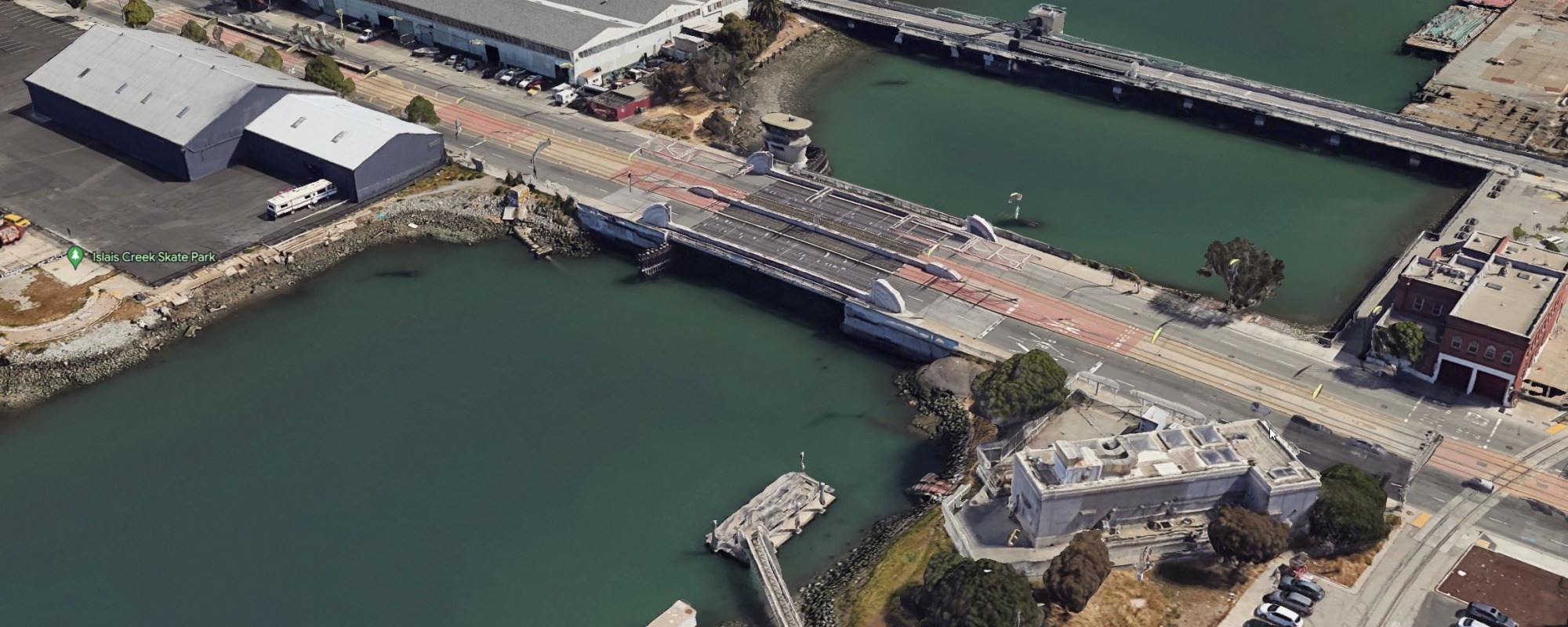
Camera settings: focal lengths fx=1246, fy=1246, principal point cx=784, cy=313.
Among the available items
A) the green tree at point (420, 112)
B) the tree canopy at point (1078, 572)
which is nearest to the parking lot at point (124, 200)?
the green tree at point (420, 112)

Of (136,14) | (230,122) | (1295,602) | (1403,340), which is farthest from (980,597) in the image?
(136,14)

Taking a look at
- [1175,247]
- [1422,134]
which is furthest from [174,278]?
[1422,134]

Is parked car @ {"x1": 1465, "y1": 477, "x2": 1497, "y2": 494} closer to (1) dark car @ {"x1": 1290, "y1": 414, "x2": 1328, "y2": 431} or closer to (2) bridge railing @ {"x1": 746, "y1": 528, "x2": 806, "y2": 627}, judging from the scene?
(1) dark car @ {"x1": 1290, "y1": 414, "x2": 1328, "y2": 431}

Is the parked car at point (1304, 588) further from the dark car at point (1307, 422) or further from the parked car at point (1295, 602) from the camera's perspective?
the dark car at point (1307, 422)

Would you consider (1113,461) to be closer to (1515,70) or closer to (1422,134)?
(1422,134)

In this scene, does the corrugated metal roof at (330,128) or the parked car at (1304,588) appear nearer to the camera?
the parked car at (1304,588)
